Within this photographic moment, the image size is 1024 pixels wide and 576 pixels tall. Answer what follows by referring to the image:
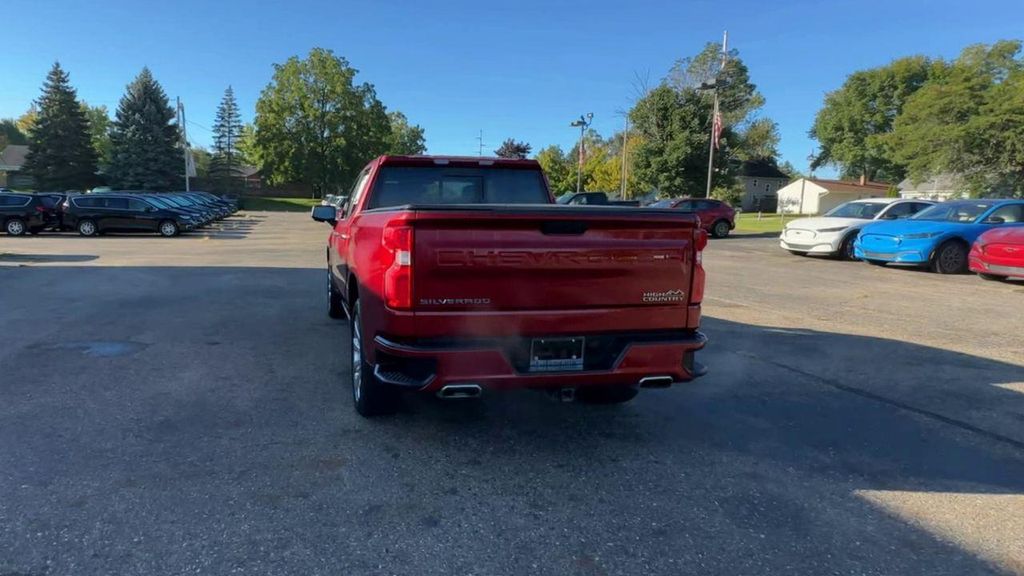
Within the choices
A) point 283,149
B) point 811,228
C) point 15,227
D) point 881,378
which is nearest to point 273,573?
point 881,378

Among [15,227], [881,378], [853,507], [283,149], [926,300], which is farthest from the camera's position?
[283,149]

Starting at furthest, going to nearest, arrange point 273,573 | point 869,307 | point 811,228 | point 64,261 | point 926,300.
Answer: point 811,228, point 64,261, point 926,300, point 869,307, point 273,573

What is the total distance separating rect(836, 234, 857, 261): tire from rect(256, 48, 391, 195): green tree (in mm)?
60175

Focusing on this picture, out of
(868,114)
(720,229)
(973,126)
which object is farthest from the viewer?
(868,114)

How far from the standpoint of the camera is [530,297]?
3645mm

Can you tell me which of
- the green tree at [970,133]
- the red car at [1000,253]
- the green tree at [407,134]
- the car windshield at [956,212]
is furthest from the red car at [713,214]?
the green tree at [407,134]

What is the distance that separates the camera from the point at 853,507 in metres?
3.40

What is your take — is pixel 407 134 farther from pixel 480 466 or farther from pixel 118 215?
pixel 480 466

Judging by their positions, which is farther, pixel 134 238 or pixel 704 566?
pixel 134 238

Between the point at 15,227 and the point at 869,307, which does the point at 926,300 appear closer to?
the point at 869,307

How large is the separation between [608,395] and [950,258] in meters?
12.2

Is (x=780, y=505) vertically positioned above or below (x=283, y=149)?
below

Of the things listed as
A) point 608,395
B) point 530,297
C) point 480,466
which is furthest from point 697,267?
point 480,466

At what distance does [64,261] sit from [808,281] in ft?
53.4
